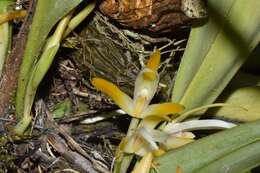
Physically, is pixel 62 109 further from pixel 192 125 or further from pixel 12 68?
pixel 192 125

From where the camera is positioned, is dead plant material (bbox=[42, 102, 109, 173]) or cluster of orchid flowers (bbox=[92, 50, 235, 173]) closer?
cluster of orchid flowers (bbox=[92, 50, 235, 173])

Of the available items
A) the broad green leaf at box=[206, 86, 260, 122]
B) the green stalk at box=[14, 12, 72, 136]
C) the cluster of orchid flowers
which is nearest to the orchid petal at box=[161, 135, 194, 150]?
the cluster of orchid flowers

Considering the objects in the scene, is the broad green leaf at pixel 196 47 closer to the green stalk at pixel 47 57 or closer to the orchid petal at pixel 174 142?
the orchid petal at pixel 174 142

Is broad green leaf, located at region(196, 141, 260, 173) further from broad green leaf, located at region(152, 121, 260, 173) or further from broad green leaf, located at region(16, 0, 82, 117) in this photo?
broad green leaf, located at region(16, 0, 82, 117)

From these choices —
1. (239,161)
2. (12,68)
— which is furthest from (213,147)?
(12,68)

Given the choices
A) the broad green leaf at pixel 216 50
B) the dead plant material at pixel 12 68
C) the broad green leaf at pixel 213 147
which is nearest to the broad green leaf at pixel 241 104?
the broad green leaf at pixel 216 50

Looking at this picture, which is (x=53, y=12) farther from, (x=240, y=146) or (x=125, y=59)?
(x=240, y=146)
